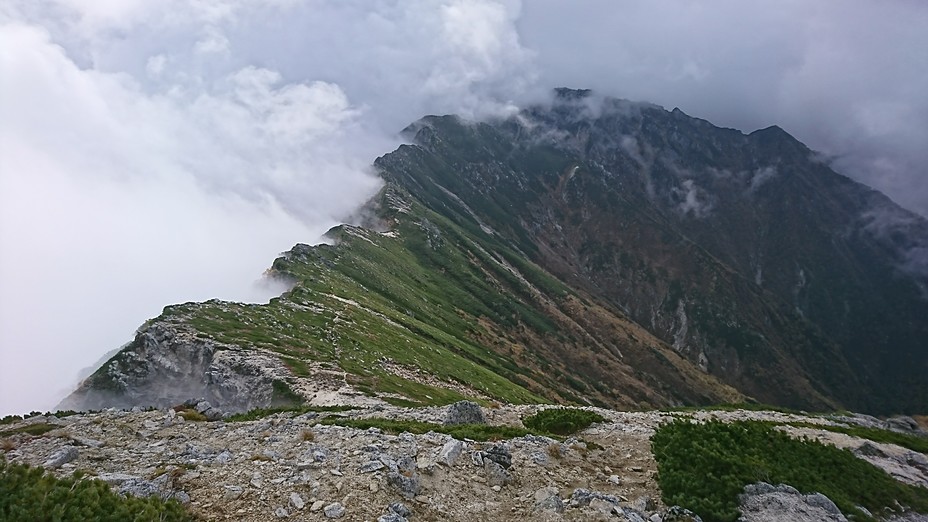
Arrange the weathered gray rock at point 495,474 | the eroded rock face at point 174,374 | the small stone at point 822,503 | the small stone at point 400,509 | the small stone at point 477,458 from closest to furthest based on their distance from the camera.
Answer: the small stone at point 400,509 → the small stone at point 822,503 → the weathered gray rock at point 495,474 → the small stone at point 477,458 → the eroded rock face at point 174,374

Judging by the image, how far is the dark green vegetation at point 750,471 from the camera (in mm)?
15820

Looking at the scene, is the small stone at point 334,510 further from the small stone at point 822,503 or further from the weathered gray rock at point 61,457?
the small stone at point 822,503

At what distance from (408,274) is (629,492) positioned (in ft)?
508

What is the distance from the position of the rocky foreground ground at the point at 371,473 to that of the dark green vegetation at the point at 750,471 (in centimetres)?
64

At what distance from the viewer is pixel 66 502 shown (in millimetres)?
11938

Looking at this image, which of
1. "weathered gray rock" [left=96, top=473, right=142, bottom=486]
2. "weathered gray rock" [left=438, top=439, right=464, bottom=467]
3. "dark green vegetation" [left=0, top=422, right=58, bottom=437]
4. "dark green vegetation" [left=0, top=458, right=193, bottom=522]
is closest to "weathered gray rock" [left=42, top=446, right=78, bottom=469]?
"weathered gray rock" [left=96, top=473, right=142, bottom=486]

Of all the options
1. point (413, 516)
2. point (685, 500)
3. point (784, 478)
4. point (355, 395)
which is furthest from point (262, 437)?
point (355, 395)

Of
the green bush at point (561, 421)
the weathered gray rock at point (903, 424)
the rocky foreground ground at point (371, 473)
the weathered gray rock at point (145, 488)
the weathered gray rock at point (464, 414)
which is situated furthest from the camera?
the weathered gray rock at point (903, 424)

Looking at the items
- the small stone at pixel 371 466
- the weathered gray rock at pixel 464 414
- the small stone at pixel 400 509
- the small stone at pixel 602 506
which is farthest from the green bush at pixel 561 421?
the small stone at pixel 400 509

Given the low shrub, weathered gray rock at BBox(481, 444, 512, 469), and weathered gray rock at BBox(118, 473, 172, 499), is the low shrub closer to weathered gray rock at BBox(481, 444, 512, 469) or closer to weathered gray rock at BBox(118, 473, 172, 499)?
weathered gray rock at BBox(481, 444, 512, 469)

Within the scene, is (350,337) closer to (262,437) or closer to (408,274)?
(262,437)

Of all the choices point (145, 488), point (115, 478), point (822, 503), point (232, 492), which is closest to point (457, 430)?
point (232, 492)

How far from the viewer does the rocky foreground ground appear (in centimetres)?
1452

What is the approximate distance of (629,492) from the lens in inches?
662
